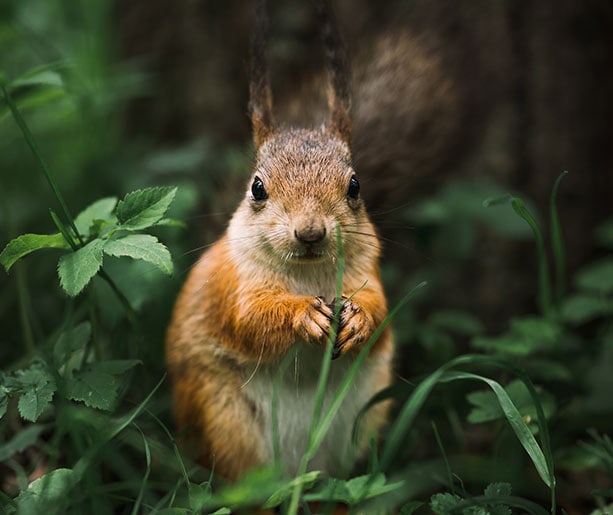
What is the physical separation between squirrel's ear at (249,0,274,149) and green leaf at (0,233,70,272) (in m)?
0.70

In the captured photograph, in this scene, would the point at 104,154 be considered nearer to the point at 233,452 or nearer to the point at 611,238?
the point at 233,452

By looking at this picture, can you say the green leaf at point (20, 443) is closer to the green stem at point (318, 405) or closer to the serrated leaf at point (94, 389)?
the serrated leaf at point (94, 389)

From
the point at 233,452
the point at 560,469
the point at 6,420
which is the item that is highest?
the point at 6,420

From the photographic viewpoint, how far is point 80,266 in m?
1.72

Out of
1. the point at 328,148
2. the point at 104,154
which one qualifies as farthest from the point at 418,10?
the point at 104,154

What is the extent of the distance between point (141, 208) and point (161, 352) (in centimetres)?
83

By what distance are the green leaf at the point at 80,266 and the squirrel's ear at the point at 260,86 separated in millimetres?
659

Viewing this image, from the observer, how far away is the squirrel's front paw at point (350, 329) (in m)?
1.82

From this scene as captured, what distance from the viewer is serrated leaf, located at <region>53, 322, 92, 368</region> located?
1.88 m

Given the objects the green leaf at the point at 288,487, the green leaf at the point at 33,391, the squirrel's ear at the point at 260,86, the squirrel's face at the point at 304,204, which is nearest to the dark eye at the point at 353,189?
the squirrel's face at the point at 304,204

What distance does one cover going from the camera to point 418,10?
9.23ft

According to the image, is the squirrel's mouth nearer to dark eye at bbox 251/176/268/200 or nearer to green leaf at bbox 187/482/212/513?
dark eye at bbox 251/176/268/200

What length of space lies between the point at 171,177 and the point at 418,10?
1348 mm

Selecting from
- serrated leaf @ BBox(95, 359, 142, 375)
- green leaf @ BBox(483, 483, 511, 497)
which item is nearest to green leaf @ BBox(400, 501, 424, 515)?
green leaf @ BBox(483, 483, 511, 497)
